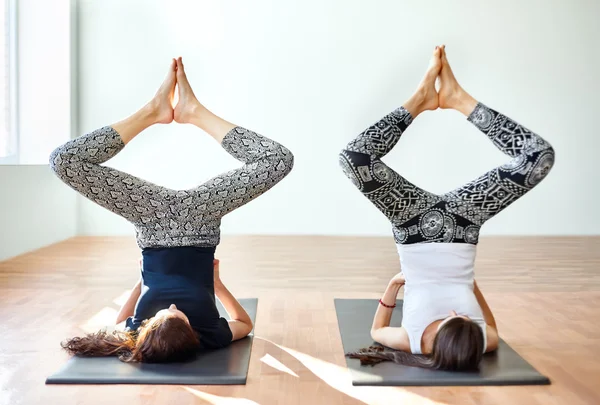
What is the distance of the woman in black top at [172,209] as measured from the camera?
2.82 m

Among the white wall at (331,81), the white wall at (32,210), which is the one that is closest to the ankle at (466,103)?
the white wall at (32,210)

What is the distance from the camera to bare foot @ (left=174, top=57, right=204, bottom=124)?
3.14 meters

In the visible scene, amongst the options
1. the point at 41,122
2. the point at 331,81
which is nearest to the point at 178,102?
the point at 41,122

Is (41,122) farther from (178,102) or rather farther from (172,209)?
(172,209)

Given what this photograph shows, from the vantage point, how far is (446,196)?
9.71 feet

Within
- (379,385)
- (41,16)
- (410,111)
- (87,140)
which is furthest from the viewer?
(41,16)

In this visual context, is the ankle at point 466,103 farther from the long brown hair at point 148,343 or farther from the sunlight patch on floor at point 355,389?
Answer: the long brown hair at point 148,343

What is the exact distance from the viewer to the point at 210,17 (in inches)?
290

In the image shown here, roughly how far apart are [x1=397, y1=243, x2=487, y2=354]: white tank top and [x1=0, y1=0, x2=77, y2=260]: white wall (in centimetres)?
388

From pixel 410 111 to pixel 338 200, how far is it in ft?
14.3

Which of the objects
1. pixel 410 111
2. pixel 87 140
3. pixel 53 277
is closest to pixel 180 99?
pixel 87 140

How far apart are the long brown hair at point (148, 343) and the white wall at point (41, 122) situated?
319 centimetres

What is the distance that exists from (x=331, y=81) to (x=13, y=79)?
3053 mm

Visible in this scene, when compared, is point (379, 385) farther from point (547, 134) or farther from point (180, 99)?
point (547, 134)
